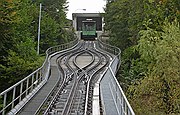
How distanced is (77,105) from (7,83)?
7.87 metres

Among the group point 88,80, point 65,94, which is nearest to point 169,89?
point 65,94

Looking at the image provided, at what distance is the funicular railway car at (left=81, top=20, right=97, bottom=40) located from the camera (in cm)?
6028

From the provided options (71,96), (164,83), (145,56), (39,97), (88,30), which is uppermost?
(88,30)

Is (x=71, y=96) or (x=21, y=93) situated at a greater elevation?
(x=21, y=93)

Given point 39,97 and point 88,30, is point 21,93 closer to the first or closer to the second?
point 39,97

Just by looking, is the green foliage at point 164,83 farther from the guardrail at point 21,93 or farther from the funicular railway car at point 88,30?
the funicular railway car at point 88,30

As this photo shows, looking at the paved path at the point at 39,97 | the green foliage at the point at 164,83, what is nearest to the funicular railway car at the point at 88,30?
the paved path at the point at 39,97

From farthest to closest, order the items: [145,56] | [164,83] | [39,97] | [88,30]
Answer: [88,30] < [145,56] < [164,83] < [39,97]

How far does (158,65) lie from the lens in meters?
16.0

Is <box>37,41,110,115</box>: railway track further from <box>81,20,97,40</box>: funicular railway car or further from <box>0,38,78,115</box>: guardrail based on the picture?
<box>81,20,97,40</box>: funicular railway car

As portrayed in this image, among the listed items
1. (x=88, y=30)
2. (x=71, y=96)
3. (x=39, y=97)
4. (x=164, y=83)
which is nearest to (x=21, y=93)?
(x=39, y=97)

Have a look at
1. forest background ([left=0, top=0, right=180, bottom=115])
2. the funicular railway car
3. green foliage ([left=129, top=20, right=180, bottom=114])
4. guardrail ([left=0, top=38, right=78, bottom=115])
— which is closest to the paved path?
guardrail ([left=0, top=38, right=78, bottom=115])

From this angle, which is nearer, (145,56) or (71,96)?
(71,96)

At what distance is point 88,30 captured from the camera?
61.0 metres
